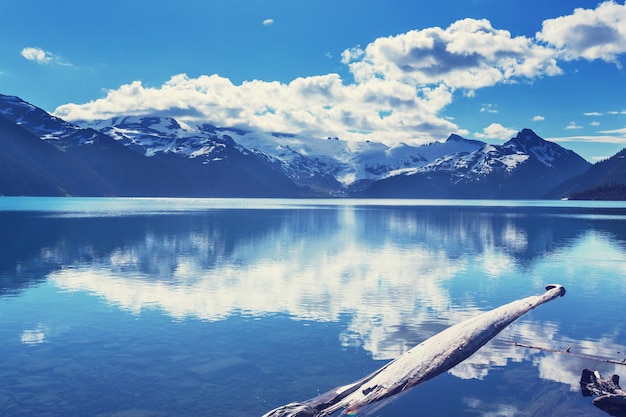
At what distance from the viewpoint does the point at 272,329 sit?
2900cm

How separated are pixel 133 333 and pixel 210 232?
71355 mm

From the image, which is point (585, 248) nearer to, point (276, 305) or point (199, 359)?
point (276, 305)

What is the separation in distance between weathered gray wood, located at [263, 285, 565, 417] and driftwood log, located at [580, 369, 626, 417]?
5058mm

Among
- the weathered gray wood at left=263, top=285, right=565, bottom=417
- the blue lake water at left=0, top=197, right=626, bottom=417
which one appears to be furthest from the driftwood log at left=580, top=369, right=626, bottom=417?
the weathered gray wood at left=263, top=285, right=565, bottom=417

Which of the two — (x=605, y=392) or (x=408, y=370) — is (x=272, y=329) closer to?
(x=408, y=370)

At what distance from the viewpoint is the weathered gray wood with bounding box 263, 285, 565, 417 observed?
17578 millimetres

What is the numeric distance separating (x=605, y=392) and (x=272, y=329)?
16.4m

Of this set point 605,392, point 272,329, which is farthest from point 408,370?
point 272,329

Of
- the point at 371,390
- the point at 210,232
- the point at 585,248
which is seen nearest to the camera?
the point at 371,390

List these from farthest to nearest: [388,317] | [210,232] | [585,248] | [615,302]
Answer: [210,232], [585,248], [615,302], [388,317]

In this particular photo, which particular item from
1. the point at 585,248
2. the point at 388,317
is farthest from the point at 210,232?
the point at 388,317

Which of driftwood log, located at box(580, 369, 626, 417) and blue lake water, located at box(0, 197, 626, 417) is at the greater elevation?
driftwood log, located at box(580, 369, 626, 417)

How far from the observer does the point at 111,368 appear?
870 inches

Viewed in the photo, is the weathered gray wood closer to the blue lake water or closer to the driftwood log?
the blue lake water
